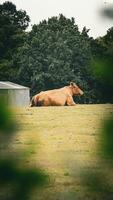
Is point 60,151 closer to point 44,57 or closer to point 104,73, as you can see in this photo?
point 104,73

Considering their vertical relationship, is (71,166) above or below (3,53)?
below

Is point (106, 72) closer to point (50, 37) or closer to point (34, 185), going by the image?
point (34, 185)

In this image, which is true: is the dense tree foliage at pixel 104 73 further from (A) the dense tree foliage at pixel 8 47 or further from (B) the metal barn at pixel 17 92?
(A) the dense tree foliage at pixel 8 47

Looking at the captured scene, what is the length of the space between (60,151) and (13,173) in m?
0.27

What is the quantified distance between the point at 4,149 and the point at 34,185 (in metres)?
0.07

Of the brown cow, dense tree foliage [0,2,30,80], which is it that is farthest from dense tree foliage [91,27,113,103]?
dense tree foliage [0,2,30,80]

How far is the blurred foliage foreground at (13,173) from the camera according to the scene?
60cm

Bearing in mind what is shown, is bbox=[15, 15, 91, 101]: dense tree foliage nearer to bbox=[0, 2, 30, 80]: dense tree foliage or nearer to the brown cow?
bbox=[0, 2, 30, 80]: dense tree foliage

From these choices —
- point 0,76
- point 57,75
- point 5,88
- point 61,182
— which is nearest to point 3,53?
point 0,76

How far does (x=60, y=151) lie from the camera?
2.88 feet

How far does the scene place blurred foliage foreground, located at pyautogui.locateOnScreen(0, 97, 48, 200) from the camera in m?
0.60

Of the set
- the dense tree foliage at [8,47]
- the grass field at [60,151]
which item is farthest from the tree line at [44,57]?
the grass field at [60,151]

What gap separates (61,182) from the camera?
17.0 feet

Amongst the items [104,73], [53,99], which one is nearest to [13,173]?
[104,73]
